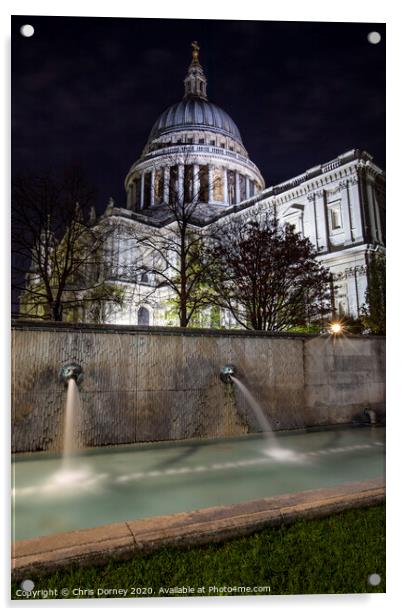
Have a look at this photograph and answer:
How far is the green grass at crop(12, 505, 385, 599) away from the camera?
8.54ft

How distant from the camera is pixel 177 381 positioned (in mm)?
5875

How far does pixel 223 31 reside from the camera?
3980 mm

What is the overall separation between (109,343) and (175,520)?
3.09 metres

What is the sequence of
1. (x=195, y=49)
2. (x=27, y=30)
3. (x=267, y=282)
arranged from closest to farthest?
(x=27, y=30) → (x=195, y=49) → (x=267, y=282)

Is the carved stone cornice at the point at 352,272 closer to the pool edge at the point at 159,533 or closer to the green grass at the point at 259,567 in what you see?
the pool edge at the point at 159,533

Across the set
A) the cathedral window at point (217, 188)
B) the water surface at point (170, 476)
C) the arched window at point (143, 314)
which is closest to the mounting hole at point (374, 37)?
the water surface at point (170, 476)

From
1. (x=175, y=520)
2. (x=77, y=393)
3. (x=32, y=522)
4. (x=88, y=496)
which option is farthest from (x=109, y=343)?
(x=175, y=520)

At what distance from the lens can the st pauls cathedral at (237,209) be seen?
773cm

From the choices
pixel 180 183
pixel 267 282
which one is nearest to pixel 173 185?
pixel 180 183

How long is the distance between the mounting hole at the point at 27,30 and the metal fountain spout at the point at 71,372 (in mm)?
3525

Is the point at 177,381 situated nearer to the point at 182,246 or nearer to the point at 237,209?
the point at 182,246

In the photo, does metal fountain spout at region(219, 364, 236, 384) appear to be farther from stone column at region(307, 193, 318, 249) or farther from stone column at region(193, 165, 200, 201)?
stone column at region(307, 193, 318, 249)

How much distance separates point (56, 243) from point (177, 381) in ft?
13.9
